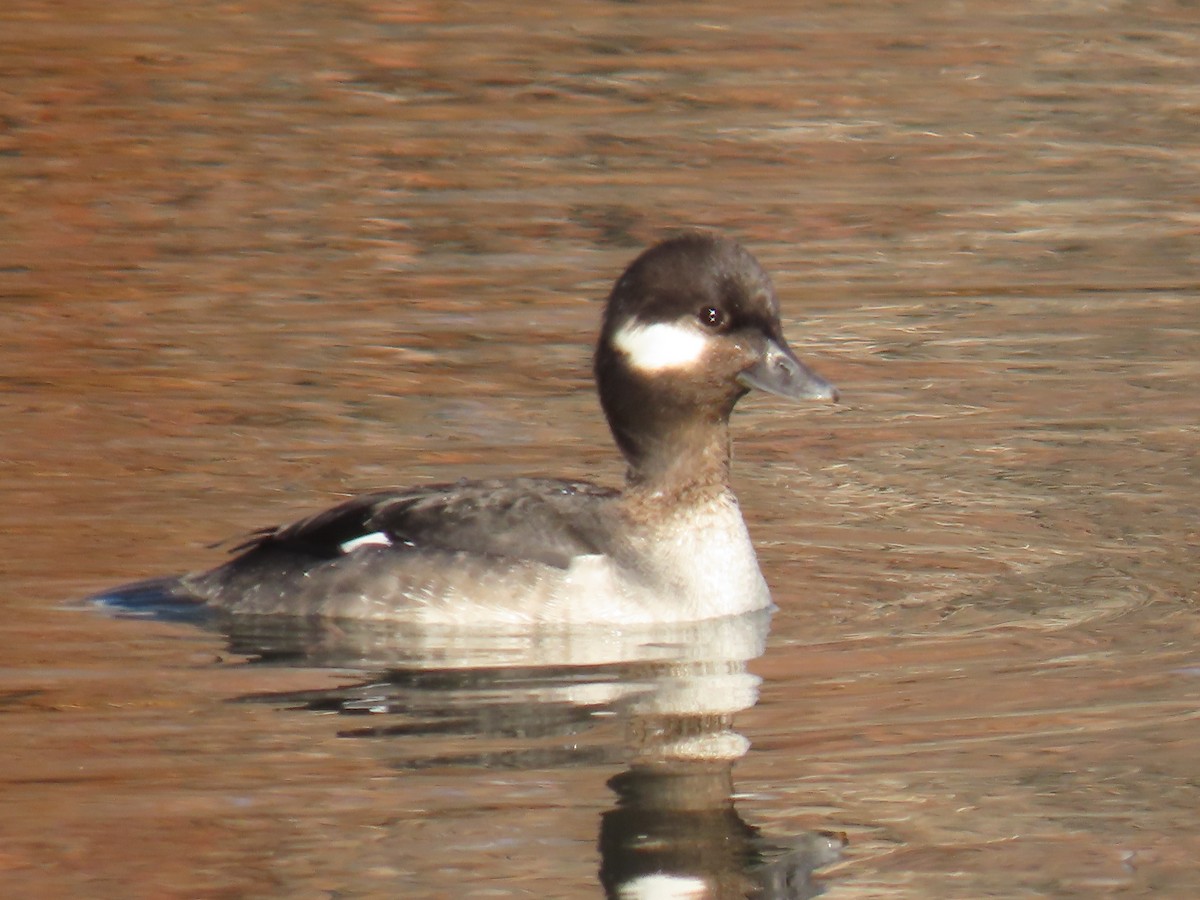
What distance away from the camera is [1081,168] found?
1631 cm

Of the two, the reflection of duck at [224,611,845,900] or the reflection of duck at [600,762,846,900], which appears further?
the reflection of duck at [224,611,845,900]

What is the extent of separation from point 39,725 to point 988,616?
10.5 feet

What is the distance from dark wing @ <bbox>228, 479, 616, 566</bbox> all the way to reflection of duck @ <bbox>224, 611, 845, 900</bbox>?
0.28 m

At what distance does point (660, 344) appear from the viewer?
8.67 m

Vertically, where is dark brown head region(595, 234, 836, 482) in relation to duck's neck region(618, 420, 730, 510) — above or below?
above

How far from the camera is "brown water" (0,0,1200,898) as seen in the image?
689 cm

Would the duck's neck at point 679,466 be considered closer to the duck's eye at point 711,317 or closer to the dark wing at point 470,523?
the dark wing at point 470,523

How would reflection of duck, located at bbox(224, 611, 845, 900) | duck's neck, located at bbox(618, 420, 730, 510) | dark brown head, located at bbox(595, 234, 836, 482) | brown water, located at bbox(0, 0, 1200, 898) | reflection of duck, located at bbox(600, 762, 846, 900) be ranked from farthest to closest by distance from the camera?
duck's neck, located at bbox(618, 420, 730, 510)
dark brown head, located at bbox(595, 234, 836, 482)
brown water, located at bbox(0, 0, 1200, 898)
reflection of duck, located at bbox(224, 611, 845, 900)
reflection of duck, located at bbox(600, 762, 846, 900)

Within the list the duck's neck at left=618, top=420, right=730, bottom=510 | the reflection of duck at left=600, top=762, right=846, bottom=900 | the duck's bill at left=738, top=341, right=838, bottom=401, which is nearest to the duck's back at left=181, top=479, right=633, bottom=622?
the duck's neck at left=618, top=420, right=730, bottom=510

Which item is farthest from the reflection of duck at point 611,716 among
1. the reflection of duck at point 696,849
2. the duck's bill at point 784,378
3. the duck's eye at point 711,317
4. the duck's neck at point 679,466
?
the duck's eye at point 711,317

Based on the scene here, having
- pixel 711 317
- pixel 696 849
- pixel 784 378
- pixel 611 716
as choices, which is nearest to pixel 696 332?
pixel 711 317

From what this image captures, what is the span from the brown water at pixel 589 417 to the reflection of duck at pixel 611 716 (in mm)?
24

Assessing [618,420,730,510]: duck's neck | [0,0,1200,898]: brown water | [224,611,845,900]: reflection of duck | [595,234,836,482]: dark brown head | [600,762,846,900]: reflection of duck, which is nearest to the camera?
[600,762,846,900]: reflection of duck

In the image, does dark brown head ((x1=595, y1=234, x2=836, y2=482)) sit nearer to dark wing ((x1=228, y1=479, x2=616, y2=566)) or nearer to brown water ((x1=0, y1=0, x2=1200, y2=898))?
dark wing ((x1=228, y1=479, x2=616, y2=566))
